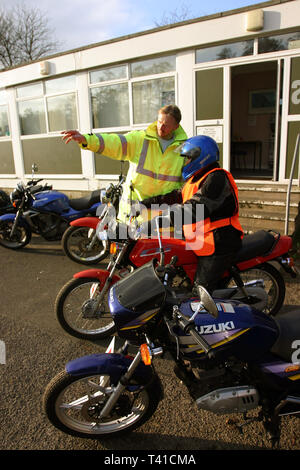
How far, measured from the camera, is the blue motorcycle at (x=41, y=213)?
598cm

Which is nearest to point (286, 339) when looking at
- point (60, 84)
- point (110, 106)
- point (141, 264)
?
point (141, 264)

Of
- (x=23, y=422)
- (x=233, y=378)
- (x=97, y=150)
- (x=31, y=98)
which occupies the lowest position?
(x=23, y=422)

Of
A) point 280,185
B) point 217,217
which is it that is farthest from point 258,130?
point 217,217

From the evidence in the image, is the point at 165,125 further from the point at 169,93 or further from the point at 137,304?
the point at 169,93

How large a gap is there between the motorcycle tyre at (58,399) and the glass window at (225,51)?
6.64 meters

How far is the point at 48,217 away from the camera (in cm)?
607

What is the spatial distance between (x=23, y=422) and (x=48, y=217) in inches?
162

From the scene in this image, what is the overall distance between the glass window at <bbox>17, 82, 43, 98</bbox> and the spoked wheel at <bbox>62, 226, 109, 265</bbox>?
647cm

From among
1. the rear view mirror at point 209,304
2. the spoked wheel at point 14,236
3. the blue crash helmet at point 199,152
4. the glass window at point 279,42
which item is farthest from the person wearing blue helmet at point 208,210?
the glass window at point 279,42

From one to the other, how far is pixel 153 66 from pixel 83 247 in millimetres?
4860

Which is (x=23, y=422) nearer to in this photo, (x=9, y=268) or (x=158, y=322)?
(x=158, y=322)

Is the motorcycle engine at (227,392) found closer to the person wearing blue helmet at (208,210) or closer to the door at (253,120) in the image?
the person wearing blue helmet at (208,210)

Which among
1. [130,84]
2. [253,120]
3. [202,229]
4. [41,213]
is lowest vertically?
[41,213]

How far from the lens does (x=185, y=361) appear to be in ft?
7.07
